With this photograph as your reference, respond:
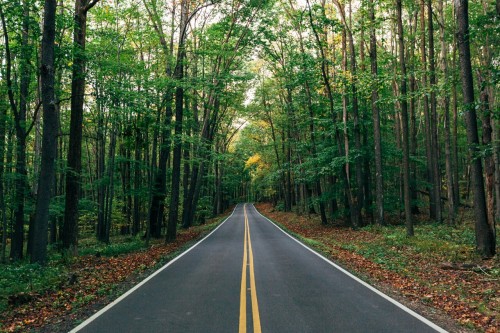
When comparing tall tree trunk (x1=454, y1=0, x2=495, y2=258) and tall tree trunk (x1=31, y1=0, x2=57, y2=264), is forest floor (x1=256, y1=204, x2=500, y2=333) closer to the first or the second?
tall tree trunk (x1=454, y1=0, x2=495, y2=258)

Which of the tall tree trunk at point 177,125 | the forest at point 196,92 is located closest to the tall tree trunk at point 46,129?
the forest at point 196,92

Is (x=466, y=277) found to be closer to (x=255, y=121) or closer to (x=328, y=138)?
(x=328, y=138)

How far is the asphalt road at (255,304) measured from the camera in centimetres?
573

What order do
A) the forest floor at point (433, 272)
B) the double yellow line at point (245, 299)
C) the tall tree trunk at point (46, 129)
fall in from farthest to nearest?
the tall tree trunk at point (46, 129) → the forest floor at point (433, 272) → the double yellow line at point (245, 299)

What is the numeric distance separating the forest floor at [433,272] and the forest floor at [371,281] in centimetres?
2

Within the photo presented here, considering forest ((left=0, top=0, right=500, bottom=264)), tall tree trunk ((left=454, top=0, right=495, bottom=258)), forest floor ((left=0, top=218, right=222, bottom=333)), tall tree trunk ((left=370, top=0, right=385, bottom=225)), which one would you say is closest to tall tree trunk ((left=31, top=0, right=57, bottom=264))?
forest ((left=0, top=0, right=500, bottom=264))

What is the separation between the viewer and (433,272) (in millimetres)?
9992

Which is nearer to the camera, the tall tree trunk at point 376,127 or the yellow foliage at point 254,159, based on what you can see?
the tall tree trunk at point 376,127

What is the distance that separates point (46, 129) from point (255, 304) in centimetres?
790

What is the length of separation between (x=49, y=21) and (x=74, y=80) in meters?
3.61

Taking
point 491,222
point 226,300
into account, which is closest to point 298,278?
point 226,300

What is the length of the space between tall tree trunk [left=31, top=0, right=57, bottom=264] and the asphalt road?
3.63 m

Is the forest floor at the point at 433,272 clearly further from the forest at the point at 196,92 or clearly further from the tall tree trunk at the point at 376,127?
the tall tree trunk at the point at 376,127

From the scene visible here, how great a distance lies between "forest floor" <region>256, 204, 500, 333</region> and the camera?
6605mm
